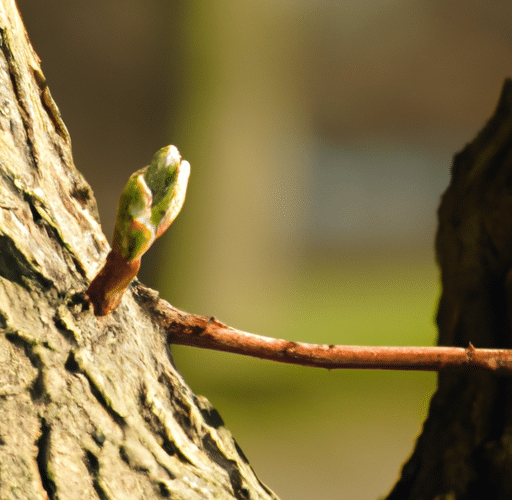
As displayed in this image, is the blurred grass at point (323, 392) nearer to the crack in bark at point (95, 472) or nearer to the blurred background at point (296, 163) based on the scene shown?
the blurred background at point (296, 163)

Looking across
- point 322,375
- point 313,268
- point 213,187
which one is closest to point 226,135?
point 213,187

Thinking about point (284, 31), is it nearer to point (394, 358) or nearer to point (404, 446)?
point (404, 446)

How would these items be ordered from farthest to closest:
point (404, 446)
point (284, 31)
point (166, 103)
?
point (284, 31) < point (166, 103) < point (404, 446)

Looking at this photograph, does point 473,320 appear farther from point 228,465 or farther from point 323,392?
point 323,392

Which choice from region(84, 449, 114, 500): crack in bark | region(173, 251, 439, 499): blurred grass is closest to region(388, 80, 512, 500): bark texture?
region(84, 449, 114, 500): crack in bark

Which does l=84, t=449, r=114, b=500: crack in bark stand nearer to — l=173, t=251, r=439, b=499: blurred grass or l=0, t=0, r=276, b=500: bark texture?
l=0, t=0, r=276, b=500: bark texture
